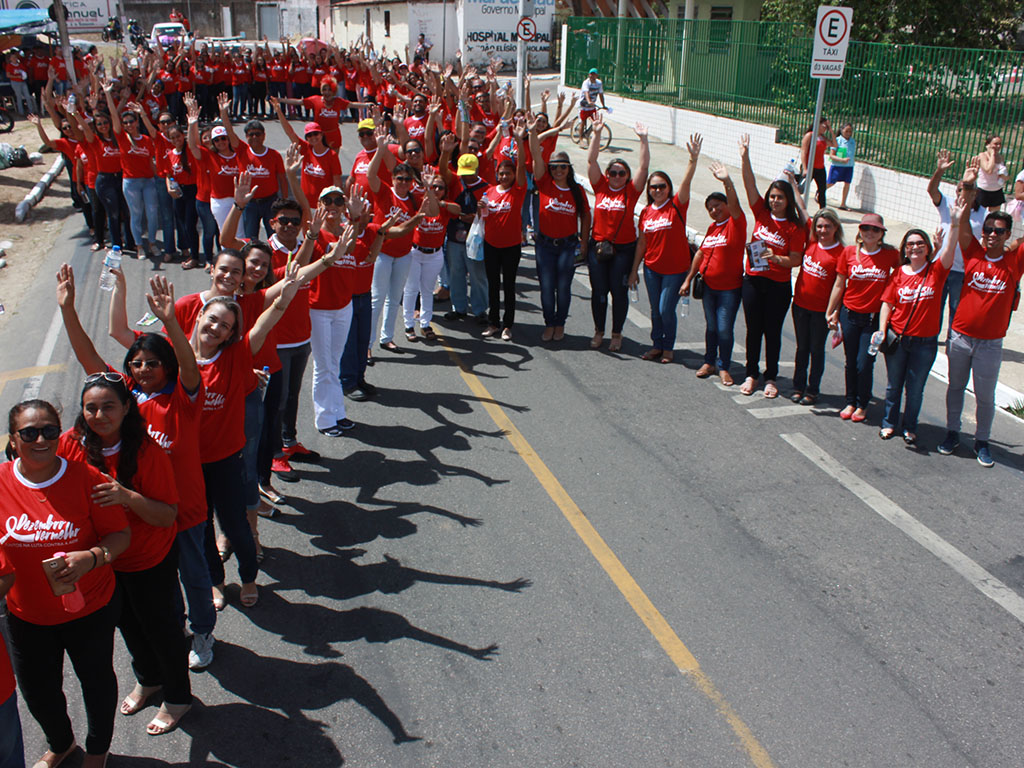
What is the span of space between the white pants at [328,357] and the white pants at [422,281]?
74.9 inches

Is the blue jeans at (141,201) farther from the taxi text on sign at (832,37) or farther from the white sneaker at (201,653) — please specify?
the taxi text on sign at (832,37)

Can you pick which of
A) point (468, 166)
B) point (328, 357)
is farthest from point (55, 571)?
point (468, 166)

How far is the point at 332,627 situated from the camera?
15.1 feet

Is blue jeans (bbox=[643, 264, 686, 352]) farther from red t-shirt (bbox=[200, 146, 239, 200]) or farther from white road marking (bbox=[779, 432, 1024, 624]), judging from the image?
red t-shirt (bbox=[200, 146, 239, 200])

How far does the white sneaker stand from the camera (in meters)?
4.25

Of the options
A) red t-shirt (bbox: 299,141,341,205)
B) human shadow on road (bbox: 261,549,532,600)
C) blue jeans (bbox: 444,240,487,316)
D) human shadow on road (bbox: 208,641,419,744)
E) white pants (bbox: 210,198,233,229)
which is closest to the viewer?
human shadow on road (bbox: 208,641,419,744)

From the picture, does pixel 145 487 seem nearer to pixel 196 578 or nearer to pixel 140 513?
pixel 140 513

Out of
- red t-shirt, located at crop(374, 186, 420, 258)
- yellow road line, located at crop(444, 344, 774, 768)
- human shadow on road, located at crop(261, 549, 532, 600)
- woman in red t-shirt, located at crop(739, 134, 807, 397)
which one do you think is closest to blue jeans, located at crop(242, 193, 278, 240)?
red t-shirt, located at crop(374, 186, 420, 258)

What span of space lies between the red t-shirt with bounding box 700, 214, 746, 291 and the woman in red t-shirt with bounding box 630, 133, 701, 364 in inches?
13.1

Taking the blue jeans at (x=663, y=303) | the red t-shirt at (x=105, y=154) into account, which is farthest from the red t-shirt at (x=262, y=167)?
the blue jeans at (x=663, y=303)

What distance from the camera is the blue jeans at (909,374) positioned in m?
6.71

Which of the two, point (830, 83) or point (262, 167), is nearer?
point (262, 167)

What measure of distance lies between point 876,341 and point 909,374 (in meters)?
0.37

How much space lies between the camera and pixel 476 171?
30.1ft
